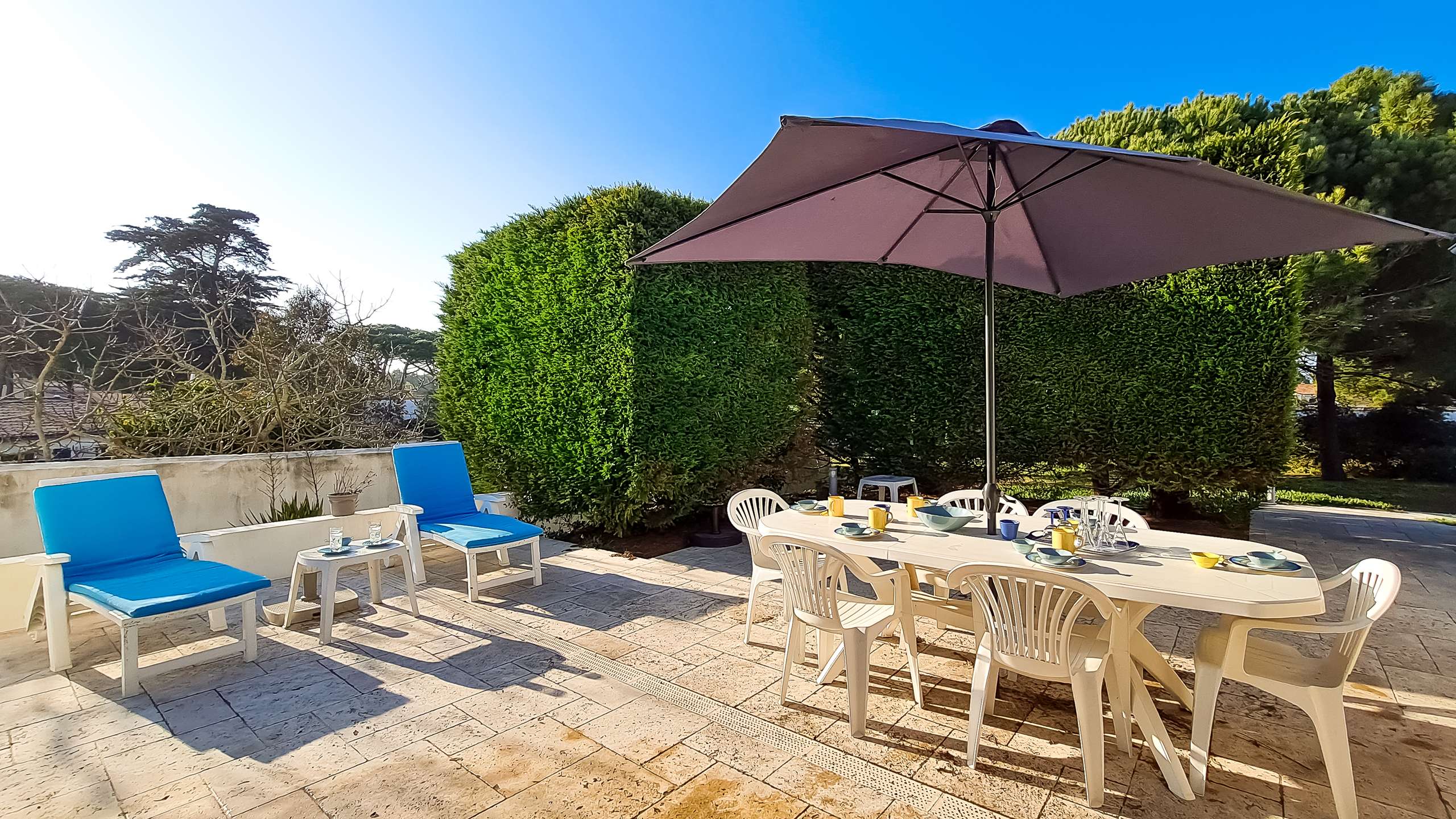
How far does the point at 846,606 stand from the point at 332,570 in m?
3.17

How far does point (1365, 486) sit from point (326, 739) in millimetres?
16927

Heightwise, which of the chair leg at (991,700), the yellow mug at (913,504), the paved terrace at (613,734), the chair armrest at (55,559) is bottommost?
the paved terrace at (613,734)

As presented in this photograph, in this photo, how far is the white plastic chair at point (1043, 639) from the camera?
2.21 m

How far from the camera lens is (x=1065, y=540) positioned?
9.27 feet

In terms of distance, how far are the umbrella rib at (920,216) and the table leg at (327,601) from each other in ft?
13.5

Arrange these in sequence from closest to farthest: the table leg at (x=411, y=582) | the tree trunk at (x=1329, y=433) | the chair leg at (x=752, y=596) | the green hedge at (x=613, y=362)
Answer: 1. the chair leg at (x=752, y=596)
2. the table leg at (x=411, y=582)
3. the green hedge at (x=613, y=362)
4. the tree trunk at (x=1329, y=433)

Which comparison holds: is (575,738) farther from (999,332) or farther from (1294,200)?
(999,332)

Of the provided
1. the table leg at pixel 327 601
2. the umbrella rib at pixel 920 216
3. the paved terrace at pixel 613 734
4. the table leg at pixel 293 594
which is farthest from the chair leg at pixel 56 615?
the umbrella rib at pixel 920 216

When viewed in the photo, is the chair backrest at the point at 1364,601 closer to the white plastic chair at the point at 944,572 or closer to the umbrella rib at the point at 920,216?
the white plastic chair at the point at 944,572

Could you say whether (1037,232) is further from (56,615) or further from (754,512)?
(56,615)

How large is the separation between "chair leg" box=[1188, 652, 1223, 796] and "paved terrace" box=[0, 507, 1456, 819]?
0.25 ft

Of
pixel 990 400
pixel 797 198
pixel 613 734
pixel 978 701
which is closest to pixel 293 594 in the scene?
pixel 613 734

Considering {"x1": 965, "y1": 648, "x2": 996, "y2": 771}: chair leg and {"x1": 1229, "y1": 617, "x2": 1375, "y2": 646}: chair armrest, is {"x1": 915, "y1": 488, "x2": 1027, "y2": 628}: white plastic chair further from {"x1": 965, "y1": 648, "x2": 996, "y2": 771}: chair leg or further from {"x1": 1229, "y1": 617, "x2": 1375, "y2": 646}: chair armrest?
{"x1": 1229, "y1": 617, "x2": 1375, "y2": 646}: chair armrest

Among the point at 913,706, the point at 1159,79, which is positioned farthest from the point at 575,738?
the point at 1159,79
